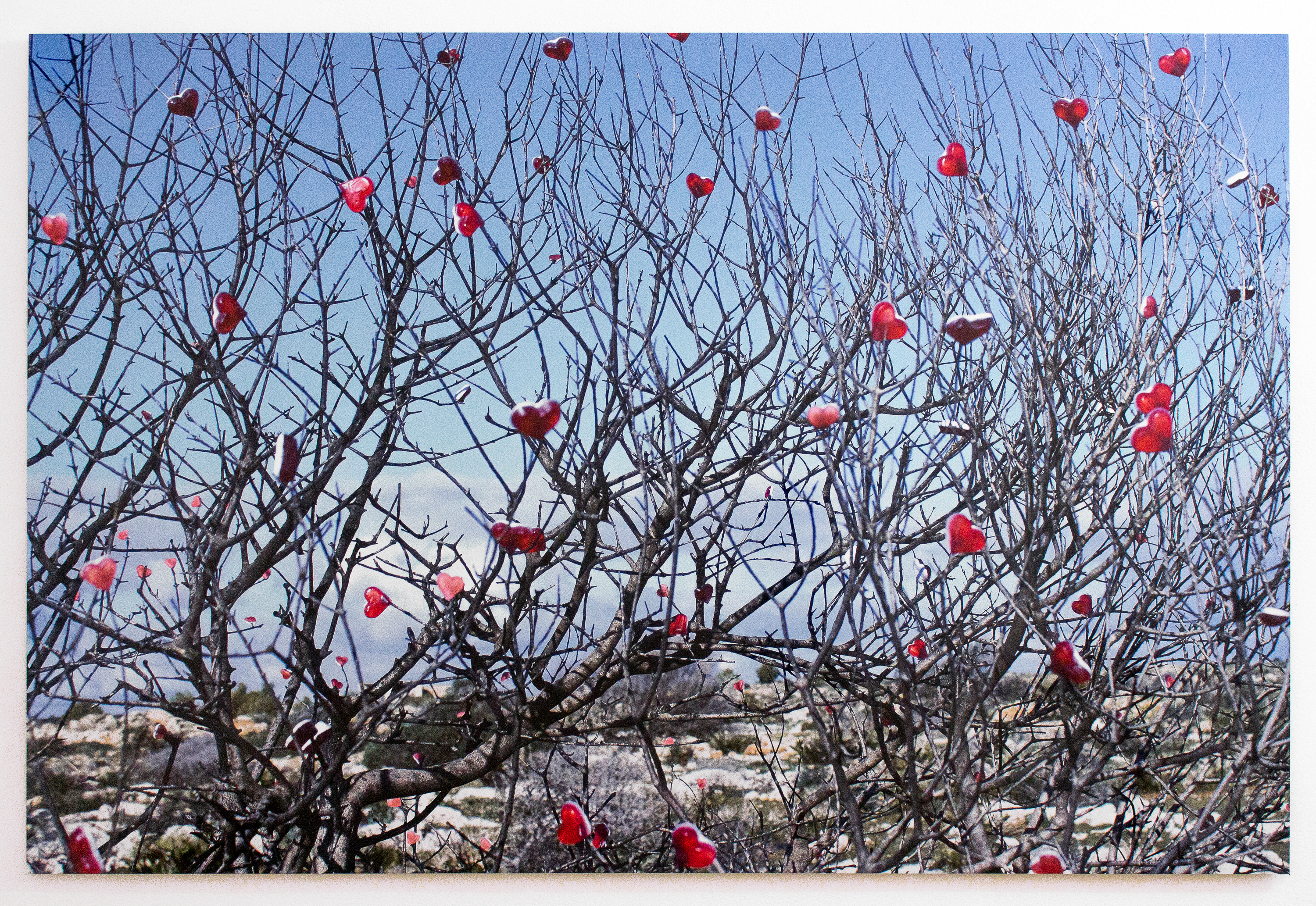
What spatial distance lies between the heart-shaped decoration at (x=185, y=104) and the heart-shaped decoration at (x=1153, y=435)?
186 cm

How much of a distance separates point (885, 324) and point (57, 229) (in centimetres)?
156

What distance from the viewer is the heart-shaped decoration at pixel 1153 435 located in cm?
201

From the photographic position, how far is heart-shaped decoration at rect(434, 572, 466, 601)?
6.50ft

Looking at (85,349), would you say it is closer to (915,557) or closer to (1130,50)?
(915,557)

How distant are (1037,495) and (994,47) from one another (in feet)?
2.86

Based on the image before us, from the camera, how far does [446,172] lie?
→ 2.04 metres

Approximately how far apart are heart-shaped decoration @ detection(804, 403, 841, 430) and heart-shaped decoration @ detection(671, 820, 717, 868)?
30.5 inches

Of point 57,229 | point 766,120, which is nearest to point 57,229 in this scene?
point 57,229

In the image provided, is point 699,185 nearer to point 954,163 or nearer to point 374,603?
point 954,163

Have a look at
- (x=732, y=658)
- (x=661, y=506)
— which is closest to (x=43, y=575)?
(x=661, y=506)

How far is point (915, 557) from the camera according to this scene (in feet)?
6.57

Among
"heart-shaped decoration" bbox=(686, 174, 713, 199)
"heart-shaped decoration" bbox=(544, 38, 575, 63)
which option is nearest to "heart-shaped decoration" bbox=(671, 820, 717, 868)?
"heart-shaped decoration" bbox=(686, 174, 713, 199)

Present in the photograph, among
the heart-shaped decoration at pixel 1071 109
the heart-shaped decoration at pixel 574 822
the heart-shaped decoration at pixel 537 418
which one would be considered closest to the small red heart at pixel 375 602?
the heart-shaped decoration at pixel 537 418

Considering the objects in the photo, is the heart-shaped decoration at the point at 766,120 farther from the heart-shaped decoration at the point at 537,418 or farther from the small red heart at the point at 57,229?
the small red heart at the point at 57,229
